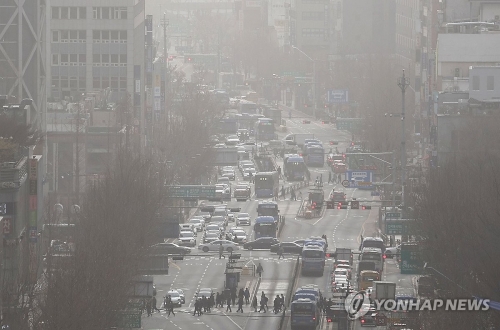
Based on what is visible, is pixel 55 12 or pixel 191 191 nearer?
pixel 191 191

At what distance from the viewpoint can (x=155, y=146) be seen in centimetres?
10750

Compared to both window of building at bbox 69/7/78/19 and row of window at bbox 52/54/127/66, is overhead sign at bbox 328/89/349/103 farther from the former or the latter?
window of building at bbox 69/7/78/19

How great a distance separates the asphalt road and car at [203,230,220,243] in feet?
8.07

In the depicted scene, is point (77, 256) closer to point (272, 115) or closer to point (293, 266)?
point (293, 266)

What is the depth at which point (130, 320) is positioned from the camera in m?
51.9

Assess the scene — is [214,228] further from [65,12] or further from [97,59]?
[65,12]

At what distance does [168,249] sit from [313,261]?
6.14 meters

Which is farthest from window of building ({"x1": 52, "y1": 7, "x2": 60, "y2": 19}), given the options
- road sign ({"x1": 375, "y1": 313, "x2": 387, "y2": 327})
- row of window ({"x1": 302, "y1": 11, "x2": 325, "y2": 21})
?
row of window ({"x1": 302, "y1": 11, "x2": 325, "y2": 21})

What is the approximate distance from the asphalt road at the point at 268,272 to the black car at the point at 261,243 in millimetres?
553

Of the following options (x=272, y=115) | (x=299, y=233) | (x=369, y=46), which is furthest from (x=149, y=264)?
(x=369, y=46)

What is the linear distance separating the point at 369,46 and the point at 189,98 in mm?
38330

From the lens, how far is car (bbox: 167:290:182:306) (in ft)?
212

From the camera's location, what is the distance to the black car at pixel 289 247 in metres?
79.3

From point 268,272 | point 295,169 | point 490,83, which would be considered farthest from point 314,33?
point 268,272
